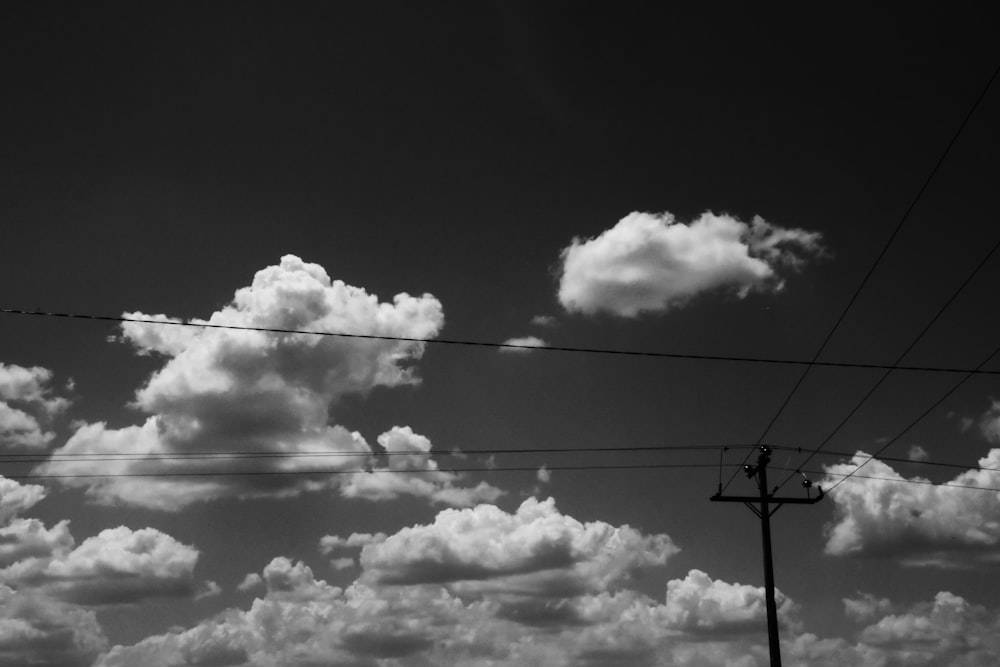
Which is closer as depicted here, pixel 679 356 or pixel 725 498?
pixel 679 356

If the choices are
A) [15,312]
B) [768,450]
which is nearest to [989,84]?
[15,312]

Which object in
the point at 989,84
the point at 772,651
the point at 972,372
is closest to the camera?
the point at 989,84

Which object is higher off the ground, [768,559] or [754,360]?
[754,360]

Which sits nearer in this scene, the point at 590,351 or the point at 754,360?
the point at 590,351

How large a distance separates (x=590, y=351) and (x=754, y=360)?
172 inches

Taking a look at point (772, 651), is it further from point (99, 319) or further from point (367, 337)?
point (99, 319)

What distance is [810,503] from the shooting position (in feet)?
102

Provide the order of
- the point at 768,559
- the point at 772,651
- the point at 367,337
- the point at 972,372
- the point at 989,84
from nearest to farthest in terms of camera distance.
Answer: the point at 989,84 → the point at 367,337 → the point at 972,372 → the point at 772,651 → the point at 768,559

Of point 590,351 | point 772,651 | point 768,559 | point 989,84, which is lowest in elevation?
point 772,651

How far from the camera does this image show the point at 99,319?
17516mm

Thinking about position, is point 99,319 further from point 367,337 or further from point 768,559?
point 768,559

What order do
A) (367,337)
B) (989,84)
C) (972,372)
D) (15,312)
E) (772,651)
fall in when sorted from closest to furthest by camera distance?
(989,84) → (15,312) → (367,337) → (972,372) → (772,651)

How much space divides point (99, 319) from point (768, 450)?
22.0 metres

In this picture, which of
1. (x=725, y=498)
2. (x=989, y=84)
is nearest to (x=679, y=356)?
(x=989, y=84)
